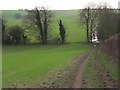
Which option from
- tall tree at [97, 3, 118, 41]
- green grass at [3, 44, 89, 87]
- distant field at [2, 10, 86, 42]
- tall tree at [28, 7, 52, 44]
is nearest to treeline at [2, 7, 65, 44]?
tall tree at [28, 7, 52, 44]

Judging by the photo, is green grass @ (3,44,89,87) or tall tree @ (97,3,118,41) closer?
green grass @ (3,44,89,87)

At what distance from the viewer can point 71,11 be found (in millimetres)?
155750

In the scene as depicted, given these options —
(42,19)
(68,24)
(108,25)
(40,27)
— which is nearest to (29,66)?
(108,25)

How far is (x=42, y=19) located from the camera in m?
96.4

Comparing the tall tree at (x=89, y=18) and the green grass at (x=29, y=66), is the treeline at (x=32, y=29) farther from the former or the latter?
the green grass at (x=29, y=66)

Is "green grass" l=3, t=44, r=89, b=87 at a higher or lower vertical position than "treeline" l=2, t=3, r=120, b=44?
lower

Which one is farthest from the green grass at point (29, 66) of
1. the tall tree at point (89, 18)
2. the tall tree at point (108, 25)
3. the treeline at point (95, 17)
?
the tall tree at point (89, 18)

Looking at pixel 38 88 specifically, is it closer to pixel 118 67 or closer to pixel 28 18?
pixel 118 67

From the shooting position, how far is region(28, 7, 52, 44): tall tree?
310ft

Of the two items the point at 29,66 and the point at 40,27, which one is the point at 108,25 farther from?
the point at 29,66

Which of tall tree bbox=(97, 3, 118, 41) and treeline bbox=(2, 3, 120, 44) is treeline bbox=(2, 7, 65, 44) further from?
tall tree bbox=(97, 3, 118, 41)

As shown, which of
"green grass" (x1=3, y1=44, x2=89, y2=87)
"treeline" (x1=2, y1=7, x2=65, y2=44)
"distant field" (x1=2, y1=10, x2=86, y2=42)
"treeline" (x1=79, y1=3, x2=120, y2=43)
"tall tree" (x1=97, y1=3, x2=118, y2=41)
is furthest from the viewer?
"distant field" (x1=2, y1=10, x2=86, y2=42)

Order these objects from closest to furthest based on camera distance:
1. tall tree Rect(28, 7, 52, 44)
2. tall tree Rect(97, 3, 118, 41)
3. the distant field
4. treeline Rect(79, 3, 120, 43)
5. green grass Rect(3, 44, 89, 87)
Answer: green grass Rect(3, 44, 89, 87)
tall tree Rect(97, 3, 118, 41)
treeline Rect(79, 3, 120, 43)
tall tree Rect(28, 7, 52, 44)
the distant field

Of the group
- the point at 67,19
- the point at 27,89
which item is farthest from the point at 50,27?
the point at 27,89
